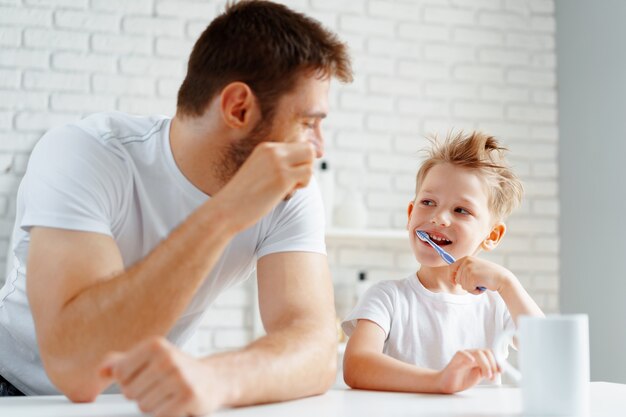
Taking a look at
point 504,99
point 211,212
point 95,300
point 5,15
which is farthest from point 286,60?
point 504,99

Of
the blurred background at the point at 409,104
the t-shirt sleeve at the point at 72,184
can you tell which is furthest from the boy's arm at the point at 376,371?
the blurred background at the point at 409,104

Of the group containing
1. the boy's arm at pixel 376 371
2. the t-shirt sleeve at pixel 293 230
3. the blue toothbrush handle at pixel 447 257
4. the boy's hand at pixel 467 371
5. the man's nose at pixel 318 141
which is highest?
the man's nose at pixel 318 141

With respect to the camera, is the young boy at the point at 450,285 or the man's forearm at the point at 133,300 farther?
the young boy at the point at 450,285

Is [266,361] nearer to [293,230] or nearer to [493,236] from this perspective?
[293,230]

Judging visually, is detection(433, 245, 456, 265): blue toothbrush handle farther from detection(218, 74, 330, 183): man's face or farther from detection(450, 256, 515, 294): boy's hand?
detection(218, 74, 330, 183): man's face

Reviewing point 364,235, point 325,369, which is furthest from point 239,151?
point 364,235

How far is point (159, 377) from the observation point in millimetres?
865

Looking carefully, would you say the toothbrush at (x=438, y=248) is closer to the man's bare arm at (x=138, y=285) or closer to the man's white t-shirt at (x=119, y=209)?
the man's white t-shirt at (x=119, y=209)

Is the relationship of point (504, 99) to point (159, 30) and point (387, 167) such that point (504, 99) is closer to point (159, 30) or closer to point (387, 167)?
point (387, 167)

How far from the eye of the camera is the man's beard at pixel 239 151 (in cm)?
144

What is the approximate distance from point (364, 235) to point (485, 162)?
1611 mm

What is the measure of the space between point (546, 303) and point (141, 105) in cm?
210

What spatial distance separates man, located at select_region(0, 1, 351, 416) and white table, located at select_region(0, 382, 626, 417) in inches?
1.2

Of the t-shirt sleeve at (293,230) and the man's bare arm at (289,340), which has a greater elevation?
the t-shirt sleeve at (293,230)
